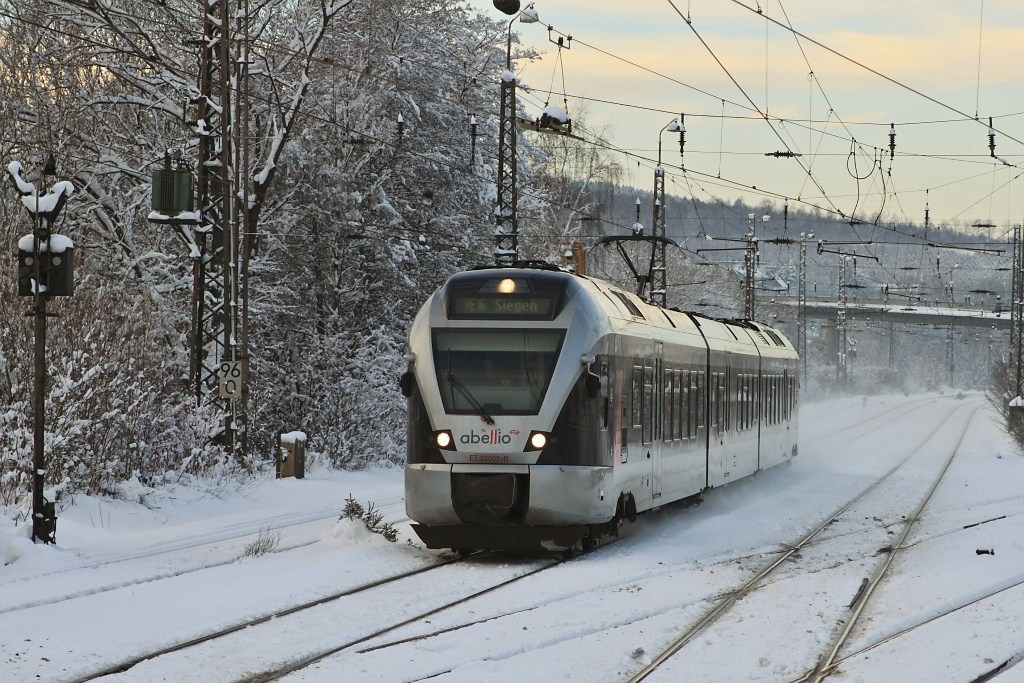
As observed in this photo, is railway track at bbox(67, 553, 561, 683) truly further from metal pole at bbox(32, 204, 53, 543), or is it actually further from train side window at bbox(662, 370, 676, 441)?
train side window at bbox(662, 370, 676, 441)

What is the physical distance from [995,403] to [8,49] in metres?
39.5

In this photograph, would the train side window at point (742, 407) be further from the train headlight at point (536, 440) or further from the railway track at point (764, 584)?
the train headlight at point (536, 440)

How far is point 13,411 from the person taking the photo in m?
15.3

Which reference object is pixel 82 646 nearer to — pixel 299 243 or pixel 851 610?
pixel 851 610

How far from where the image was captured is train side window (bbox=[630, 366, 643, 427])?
14.8 m

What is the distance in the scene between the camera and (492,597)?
36.0 feet

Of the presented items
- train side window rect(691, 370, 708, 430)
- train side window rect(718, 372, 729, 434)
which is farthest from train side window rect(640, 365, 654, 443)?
train side window rect(718, 372, 729, 434)

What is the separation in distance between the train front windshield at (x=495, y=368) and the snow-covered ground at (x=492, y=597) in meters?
1.58

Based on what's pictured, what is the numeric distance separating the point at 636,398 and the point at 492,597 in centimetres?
451

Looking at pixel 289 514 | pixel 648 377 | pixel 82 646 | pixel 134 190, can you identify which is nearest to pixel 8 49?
pixel 134 190

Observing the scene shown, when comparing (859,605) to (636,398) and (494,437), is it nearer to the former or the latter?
(494,437)

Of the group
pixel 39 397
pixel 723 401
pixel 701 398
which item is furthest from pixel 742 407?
pixel 39 397

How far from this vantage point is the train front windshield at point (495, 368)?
1315 cm

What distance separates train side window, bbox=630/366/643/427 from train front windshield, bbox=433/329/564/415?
6.14ft
